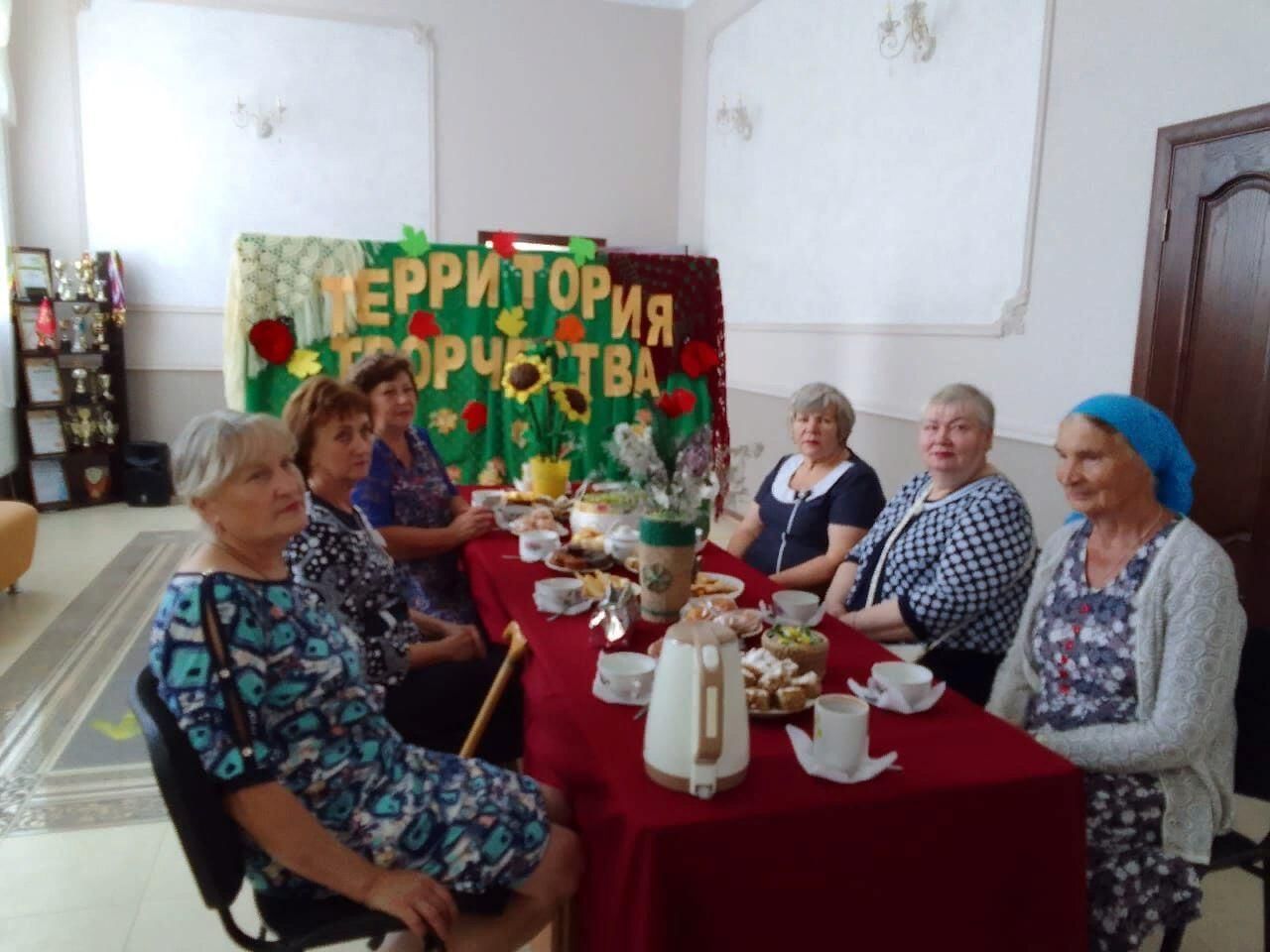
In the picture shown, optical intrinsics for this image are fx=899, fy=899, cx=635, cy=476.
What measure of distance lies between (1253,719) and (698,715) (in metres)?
1.06

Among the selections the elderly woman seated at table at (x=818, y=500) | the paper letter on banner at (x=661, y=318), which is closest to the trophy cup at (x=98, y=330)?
the paper letter on banner at (x=661, y=318)

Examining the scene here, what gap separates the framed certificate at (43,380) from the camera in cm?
576

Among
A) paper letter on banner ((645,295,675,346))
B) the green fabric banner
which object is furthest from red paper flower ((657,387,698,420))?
paper letter on banner ((645,295,675,346))

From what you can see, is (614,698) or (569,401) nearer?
(614,698)

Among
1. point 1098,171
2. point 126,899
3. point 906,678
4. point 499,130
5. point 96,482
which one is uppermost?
point 499,130

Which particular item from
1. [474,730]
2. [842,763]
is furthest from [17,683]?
[842,763]

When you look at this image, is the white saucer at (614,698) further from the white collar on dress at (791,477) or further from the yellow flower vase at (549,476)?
the yellow flower vase at (549,476)

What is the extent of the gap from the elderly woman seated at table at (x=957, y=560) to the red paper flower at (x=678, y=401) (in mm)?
2761

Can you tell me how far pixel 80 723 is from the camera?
2.87 metres

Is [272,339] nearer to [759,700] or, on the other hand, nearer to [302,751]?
[302,751]

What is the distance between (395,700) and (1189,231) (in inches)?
107

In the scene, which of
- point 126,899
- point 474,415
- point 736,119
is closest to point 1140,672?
point 126,899

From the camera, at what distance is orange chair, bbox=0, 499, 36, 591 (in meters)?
3.73

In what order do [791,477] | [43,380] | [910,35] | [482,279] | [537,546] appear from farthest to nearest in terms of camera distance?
[43,380] → [482,279] → [910,35] → [791,477] → [537,546]
